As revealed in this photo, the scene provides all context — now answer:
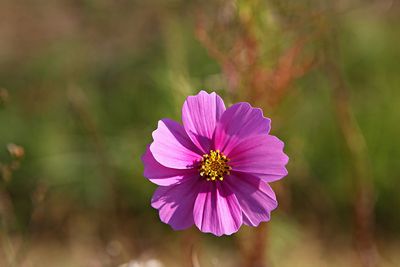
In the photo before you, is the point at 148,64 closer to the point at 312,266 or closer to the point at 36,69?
the point at 36,69

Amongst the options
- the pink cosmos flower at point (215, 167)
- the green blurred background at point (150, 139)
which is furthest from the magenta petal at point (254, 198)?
the green blurred background at point (150, 139)

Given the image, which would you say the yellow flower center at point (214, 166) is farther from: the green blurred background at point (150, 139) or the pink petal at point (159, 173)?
the green blurred background at point (150, 139)

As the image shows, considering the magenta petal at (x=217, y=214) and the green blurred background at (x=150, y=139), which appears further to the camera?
the green blurred background at (x=150, y=139)

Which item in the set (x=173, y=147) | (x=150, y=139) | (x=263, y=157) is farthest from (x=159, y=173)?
(x=150, y=139)

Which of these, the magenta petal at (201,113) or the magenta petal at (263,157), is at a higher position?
the magenta petal at (201,113)

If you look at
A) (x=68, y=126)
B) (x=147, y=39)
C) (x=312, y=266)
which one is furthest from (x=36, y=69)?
(x=312, y=266)

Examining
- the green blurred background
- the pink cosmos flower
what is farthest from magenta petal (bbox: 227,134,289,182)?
the green blurred background
